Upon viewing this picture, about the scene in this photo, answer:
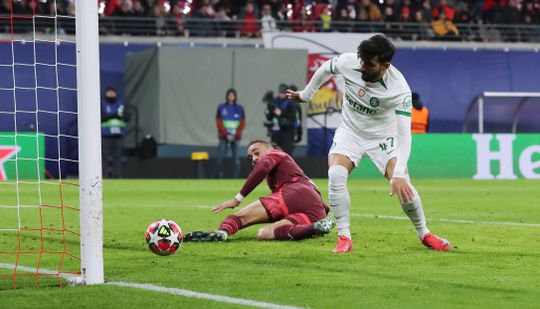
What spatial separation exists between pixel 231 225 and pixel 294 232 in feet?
2.18

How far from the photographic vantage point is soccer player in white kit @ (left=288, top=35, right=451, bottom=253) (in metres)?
8.66

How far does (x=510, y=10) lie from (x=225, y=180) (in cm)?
1172

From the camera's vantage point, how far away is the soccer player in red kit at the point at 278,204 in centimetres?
1008

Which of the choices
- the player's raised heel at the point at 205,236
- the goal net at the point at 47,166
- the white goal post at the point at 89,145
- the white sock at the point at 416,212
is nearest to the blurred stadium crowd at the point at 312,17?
the goal net at the point at 47,166

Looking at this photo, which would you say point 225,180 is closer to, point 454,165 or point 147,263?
point 454,165

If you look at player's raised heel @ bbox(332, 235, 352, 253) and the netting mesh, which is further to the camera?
the netting mesh

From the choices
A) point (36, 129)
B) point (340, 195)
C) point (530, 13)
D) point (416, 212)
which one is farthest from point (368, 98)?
point (530, 13)

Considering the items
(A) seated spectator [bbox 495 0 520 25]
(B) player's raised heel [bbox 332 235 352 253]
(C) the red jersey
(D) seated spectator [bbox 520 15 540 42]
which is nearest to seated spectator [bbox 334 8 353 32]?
(A) seated spectator [bbox 495 0 520 25]

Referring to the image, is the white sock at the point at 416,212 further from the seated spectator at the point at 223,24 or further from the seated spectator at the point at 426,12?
the seated spectator at the point at 426,12

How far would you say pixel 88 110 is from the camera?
6.69 m

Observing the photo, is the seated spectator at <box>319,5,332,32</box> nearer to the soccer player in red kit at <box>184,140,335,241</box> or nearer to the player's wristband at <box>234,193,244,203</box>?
the soccer player in red kit at <box>184,140,335,241</box>

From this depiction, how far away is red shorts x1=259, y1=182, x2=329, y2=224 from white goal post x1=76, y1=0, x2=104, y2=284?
3.78 m

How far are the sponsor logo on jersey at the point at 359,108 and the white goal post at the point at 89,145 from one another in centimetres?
307

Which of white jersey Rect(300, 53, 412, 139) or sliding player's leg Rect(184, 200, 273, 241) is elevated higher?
white jersey Rect(300, 53, 412, 139)
